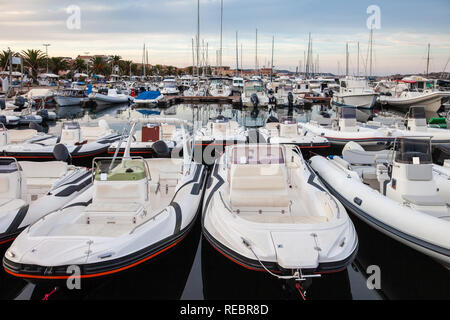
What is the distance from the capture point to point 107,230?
16.4 feet

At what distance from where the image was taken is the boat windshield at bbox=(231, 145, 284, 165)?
258 inches

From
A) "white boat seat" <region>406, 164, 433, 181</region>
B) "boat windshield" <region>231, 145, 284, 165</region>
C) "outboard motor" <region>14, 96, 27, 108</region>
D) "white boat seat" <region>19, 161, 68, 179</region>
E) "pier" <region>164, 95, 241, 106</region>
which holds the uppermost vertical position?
"pier" <region>164, 95, 241, 106</region>

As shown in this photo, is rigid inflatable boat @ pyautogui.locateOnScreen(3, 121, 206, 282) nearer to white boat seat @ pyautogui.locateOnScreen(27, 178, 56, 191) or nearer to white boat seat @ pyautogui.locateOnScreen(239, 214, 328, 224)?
white boat seat @ pyautogui.locateOnScreen(239, 214, 328, 224)

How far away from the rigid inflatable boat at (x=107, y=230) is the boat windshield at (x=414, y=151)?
381cm

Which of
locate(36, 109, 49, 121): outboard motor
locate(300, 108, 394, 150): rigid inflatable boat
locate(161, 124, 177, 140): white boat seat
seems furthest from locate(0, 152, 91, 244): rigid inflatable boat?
locate(36, 109, 49, 121): outboard motor

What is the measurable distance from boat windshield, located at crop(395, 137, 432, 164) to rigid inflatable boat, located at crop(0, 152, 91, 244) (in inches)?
238

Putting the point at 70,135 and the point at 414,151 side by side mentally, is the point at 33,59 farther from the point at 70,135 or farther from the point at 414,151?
the point at 414,151

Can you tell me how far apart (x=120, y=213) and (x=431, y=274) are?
15.6ft

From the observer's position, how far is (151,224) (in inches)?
199

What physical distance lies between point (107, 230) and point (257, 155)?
305 centimetres

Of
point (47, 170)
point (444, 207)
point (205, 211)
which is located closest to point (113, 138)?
point (47, 170)

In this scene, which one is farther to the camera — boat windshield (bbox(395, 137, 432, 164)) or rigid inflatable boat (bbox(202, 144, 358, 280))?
boat windshield (bbox(395, 137, 432, 164))
